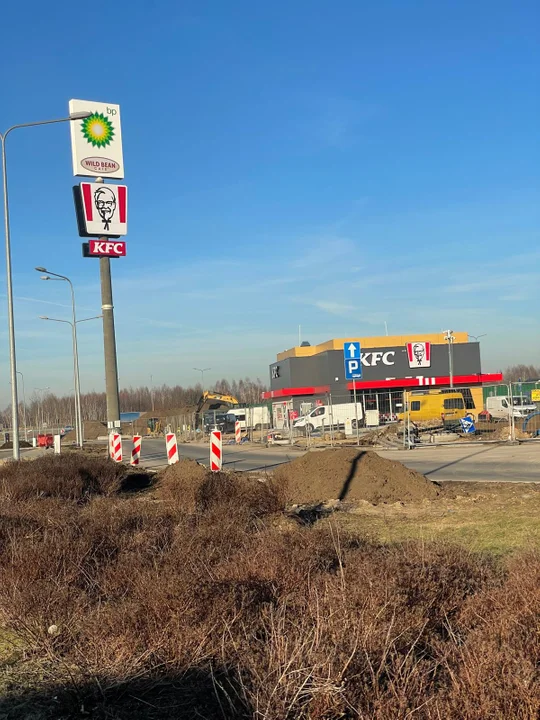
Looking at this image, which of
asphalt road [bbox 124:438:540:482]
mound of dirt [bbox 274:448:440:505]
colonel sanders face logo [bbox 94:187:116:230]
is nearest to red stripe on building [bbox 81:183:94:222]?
colonel sanders face logo [bbox 94:187:116:230]

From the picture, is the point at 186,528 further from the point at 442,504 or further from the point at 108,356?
the point at 108,356

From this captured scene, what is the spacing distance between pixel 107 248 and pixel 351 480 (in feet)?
52.1

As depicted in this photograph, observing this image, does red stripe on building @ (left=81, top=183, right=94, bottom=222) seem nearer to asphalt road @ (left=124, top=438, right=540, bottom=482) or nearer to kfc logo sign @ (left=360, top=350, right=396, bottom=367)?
asphalt road @ (left=124, top=438, right=540, bottom=482)

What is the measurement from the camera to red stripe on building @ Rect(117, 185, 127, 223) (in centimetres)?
2609

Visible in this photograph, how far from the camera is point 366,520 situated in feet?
33.3

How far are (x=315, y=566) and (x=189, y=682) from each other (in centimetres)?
172

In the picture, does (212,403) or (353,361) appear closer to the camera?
(353,361)

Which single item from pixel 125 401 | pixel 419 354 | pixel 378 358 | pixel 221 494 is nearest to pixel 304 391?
pixel 378 358

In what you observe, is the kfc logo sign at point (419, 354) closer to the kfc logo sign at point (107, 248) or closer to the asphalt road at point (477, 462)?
the asphalt road at point (477, 462)

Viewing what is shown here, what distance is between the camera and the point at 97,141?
26219 millimetres

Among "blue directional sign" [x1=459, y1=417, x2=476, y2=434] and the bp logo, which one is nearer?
the bp logo

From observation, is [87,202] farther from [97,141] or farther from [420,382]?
[420,382]

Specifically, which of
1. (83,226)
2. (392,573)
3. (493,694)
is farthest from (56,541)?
(83,226)

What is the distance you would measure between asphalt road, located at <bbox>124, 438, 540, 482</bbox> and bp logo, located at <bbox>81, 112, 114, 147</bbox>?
12602 millimetres
